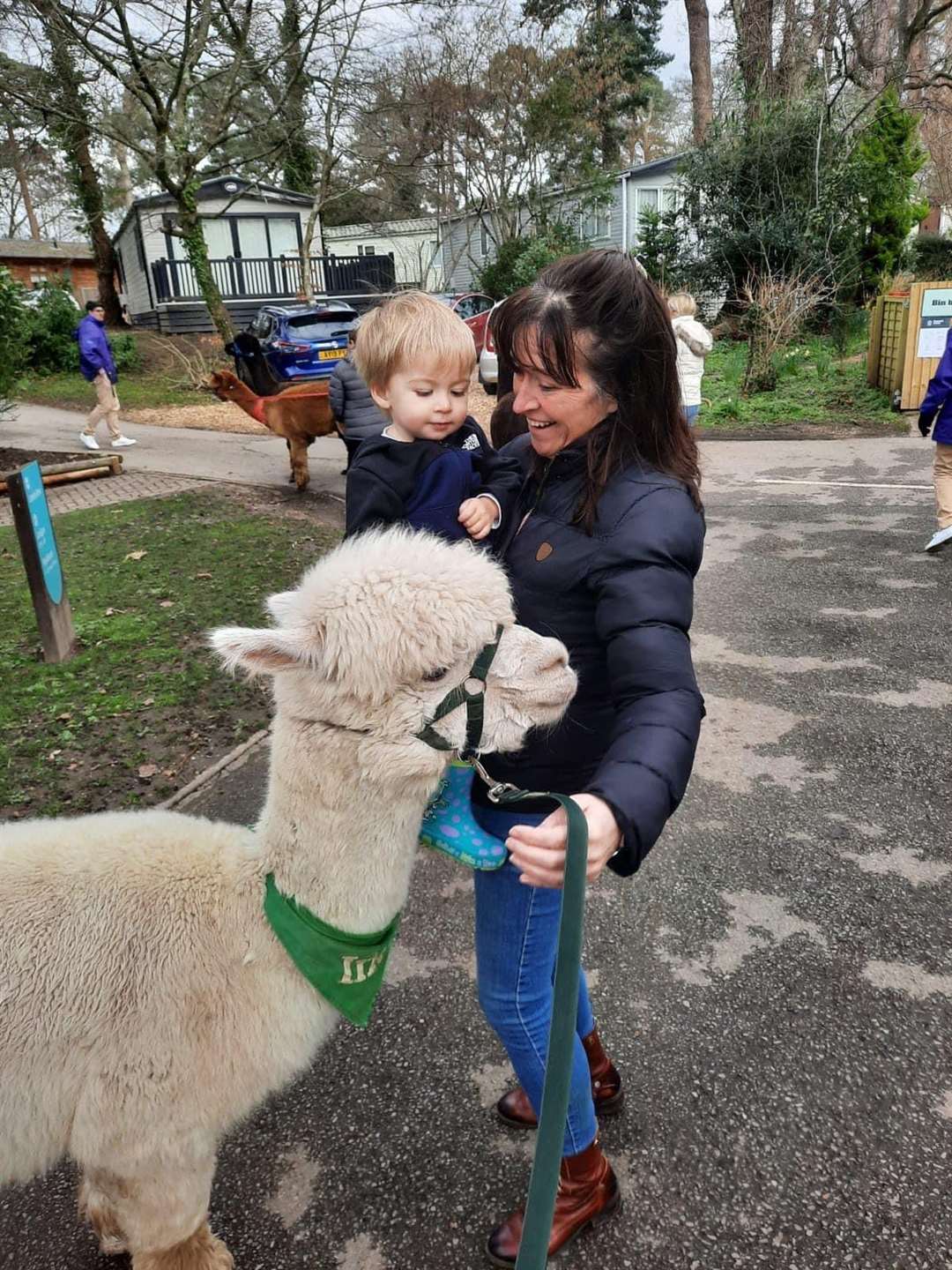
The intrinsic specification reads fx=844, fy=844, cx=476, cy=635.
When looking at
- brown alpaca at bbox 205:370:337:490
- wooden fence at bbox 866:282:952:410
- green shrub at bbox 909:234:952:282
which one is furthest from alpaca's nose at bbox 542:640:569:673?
green shrub at bbox 909:234:952:282

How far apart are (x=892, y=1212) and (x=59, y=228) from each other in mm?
57386

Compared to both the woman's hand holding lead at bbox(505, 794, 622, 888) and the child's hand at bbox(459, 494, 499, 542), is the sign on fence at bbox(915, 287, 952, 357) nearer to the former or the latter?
the child's hand at bbox(459, 494, 499, 542)

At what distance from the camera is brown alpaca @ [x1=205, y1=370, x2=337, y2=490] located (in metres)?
9.20

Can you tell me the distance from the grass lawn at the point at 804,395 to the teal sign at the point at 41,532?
34.9 ft

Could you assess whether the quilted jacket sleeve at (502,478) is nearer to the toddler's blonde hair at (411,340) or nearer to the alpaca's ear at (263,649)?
the toddler's blonde hair at (411,340)

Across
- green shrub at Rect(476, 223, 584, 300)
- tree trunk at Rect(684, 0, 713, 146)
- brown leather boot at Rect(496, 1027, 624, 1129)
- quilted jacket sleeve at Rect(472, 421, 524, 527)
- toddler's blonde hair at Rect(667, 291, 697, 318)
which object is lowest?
brown leather boot at Rect(496, 1027, 624, 1129)

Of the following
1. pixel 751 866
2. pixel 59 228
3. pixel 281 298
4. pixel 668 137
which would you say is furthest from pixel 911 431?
pixel 59 228

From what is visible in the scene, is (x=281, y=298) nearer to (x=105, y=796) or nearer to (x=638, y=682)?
(x=105, y=796)

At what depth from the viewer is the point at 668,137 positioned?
117 feet

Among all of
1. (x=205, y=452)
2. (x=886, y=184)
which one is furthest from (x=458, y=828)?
(x=886, y=184)

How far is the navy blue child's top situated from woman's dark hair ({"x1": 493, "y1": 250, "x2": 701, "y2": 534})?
0.37 metres

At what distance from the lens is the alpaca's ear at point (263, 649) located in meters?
1.50

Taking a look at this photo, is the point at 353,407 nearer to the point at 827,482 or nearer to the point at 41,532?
the point at 41,532

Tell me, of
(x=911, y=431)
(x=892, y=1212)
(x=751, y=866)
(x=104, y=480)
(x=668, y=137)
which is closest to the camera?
(x=892, y=1212)
